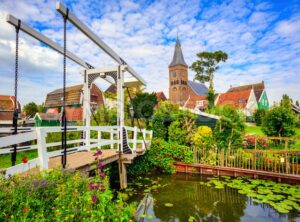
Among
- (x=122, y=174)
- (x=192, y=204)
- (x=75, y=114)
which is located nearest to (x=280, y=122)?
(x=192, y=204)

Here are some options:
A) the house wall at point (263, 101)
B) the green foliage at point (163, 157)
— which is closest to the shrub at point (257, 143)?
the green foliage at point (163, 157)

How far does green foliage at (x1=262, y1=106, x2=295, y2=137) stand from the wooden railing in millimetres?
3281

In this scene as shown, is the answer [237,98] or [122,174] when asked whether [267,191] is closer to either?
[122,174]

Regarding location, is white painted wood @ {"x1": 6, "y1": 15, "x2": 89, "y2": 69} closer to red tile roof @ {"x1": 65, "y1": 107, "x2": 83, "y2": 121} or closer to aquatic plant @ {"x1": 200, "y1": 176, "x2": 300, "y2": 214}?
aquatic plant @ {"x1": 200, "y1": 176, "x2": 300, "y2": 214}

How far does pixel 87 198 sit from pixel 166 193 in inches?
232

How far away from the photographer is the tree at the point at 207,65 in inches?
1481

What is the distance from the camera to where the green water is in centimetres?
596

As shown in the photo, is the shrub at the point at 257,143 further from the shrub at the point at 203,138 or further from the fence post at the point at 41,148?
the fence post at the point at 41,148

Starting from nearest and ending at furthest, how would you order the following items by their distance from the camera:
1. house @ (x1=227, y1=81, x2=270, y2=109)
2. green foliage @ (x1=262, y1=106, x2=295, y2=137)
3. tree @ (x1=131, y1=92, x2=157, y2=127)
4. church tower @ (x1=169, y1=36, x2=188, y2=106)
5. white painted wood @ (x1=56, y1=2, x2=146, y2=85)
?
white painted wood @ (x1=56, y1=2, x2=146, y2=85) < green foliage @ (x1=262, y1=106, x2=295, y2=137) < tree @ (x1=131, y1=92, x2=157, y2=127) < house @ (x1=227, y1=81, x2=270, y2=109) < church tower @ (x1=169, y1=36, x2=188, y2=106)

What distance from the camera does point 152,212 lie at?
6340mm

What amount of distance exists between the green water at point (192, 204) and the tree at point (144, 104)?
555 inches

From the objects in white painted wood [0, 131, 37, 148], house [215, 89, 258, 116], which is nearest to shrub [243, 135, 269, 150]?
white painted wood [0, 131, 37, 148]

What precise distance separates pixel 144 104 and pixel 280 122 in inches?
577

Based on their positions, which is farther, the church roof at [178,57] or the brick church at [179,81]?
the church roof at [178,57]
